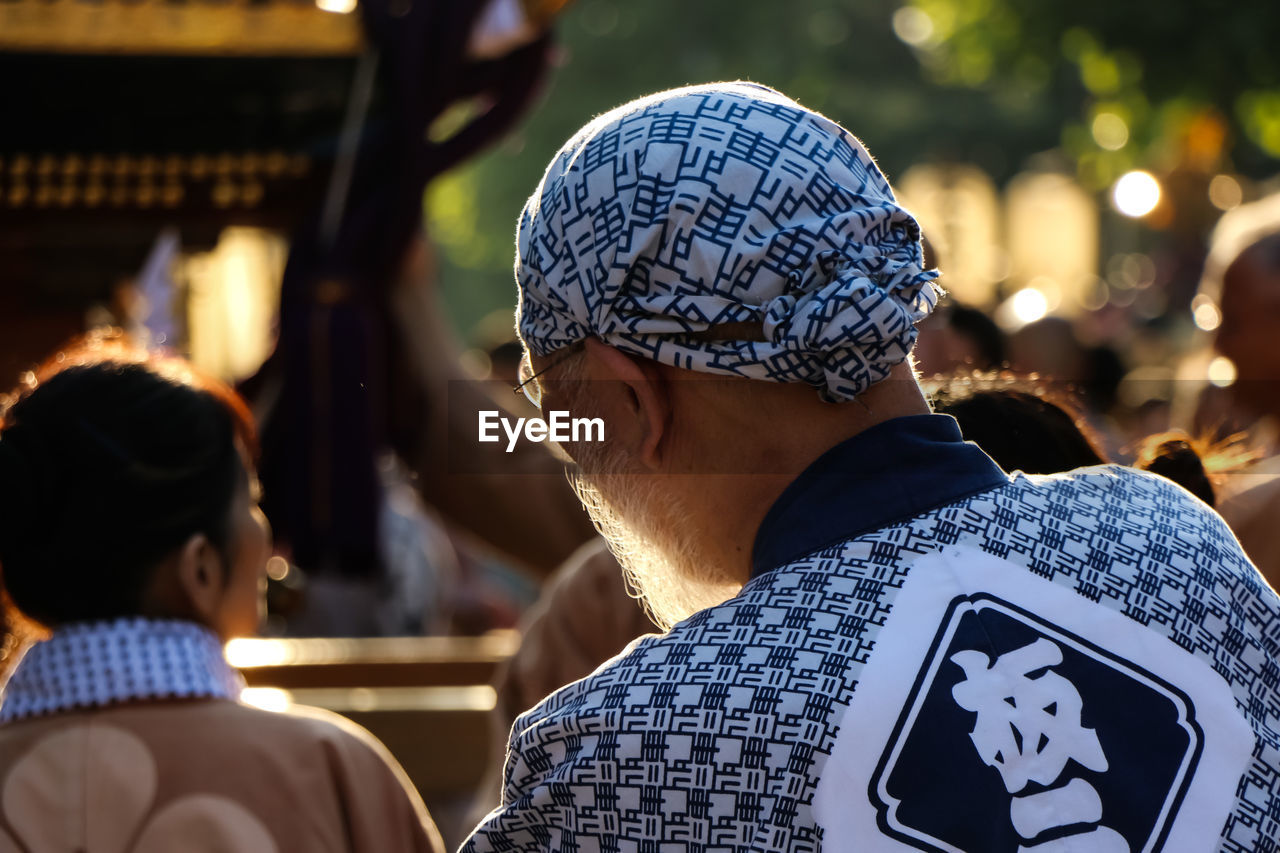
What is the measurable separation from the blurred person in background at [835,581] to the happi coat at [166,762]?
0.51m

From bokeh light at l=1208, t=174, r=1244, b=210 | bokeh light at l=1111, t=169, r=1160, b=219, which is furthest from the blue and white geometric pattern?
bokeh light at l=1208, t=174, r=1244, b=210

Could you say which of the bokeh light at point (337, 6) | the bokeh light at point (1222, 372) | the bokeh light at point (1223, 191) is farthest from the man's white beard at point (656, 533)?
the bokeh light at point (1223, 191)

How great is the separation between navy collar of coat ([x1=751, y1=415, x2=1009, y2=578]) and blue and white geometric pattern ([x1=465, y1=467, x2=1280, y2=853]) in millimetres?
A: 12

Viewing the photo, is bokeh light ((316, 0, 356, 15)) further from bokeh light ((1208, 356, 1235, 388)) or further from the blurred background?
bokeh light ((1208, 356, 1235, 388))

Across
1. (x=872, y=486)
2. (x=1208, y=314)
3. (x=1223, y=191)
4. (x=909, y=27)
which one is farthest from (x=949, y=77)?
(x=872, y=486)

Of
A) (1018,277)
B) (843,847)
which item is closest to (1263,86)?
(1018,277)

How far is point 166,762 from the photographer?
1593mm

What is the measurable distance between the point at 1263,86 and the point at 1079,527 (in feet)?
36.5

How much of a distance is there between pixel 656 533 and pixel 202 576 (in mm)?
662

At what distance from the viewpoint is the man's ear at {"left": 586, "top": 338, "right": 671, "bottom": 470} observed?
1.18 metres

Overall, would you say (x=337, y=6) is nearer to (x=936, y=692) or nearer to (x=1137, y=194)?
(x=936, y=692)

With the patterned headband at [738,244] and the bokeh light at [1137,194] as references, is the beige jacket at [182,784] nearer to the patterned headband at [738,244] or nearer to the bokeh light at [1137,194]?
the patterned headband at [738,244]

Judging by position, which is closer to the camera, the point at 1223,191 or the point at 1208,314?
the point at 1208,314

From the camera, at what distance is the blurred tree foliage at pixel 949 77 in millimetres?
11312
